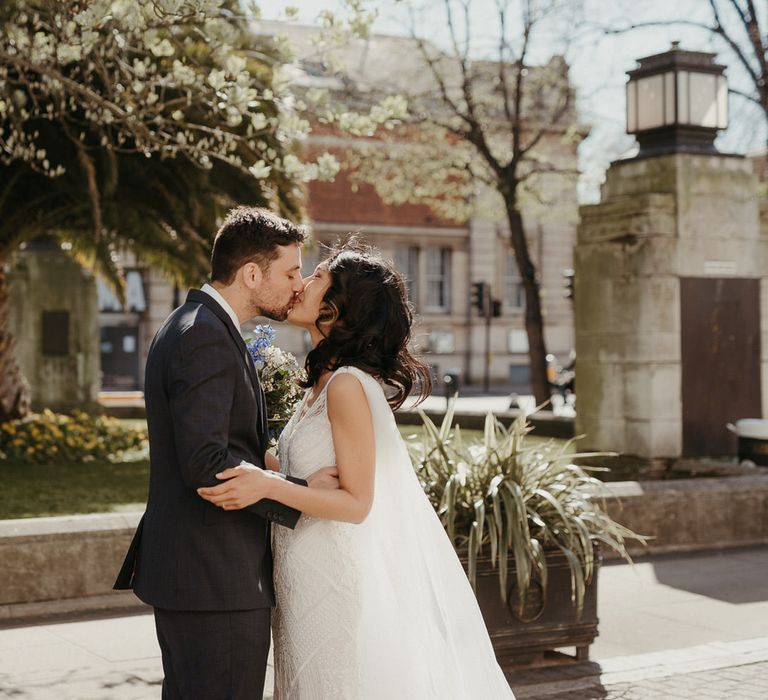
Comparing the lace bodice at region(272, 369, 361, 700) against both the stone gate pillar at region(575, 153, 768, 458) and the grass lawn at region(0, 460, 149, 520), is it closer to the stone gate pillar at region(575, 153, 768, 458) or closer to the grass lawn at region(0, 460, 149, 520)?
the grass lawn at region(0, 460, 149, 520)

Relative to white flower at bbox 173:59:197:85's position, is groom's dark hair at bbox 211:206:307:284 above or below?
below

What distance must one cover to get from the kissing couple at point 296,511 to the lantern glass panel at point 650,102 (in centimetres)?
939

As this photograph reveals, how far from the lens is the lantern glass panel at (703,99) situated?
1263 centimetres

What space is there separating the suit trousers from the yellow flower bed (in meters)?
10.5

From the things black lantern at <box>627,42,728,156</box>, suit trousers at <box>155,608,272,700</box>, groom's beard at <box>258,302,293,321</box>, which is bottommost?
suit trousers at <box>155,608,272,700</box>

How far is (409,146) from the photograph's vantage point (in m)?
24.6

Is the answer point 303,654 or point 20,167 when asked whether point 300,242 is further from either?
point 20,167

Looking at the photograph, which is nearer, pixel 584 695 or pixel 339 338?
pixel 339 338

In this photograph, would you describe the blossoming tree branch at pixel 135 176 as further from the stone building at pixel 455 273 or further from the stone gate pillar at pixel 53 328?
the stone building at pixel 455 273

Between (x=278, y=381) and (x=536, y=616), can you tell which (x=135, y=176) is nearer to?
(x=536, y=616)

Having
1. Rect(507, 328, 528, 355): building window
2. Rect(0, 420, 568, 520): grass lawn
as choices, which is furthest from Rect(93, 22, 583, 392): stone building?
Rect(0, 420, 568, 520): grass lawn

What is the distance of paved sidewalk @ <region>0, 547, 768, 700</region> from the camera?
5.90 metres

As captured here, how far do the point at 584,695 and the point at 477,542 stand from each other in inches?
36.1

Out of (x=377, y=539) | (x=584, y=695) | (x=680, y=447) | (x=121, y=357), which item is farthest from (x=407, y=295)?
(x=121, y=357)
